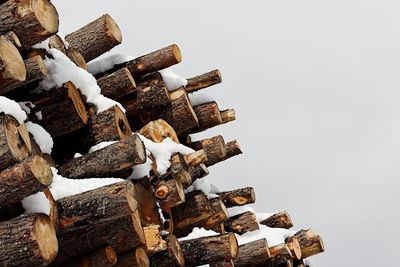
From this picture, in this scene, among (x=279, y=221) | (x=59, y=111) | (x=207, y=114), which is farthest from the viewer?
(x=279, y=221)

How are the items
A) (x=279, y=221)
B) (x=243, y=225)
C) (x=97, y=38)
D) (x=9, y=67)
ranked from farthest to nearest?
1. (x=279, y=221)
2. (x=243, y=225)
3. (x=97, y=38)
4. (x=9, y=67)

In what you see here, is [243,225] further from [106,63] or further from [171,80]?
[106,63]

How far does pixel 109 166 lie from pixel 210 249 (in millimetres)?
1545

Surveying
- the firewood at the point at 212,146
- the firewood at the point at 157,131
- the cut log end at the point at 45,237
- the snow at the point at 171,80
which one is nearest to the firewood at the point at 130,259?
the cut log end at the point at 45,237

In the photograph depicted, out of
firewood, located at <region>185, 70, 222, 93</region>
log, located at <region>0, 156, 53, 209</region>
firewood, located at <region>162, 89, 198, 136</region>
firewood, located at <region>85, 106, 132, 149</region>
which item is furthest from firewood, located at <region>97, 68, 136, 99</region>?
log, located at <region>0, 156, 53, 209</region>

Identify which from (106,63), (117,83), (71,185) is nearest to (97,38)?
(106,63)

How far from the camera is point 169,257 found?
19.3 ft

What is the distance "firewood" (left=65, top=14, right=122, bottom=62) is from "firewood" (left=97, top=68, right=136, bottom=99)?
0.41 metres

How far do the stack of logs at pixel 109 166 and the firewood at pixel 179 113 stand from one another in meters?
0.01

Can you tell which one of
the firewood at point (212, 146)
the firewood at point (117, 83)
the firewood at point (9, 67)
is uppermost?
the firewood at point (9, 67)

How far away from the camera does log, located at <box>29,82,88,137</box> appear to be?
5.69 meters

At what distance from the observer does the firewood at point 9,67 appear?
4516mm

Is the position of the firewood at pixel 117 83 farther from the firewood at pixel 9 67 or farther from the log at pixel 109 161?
the firewood at pixel 9 67

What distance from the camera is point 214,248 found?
631 centimetres
